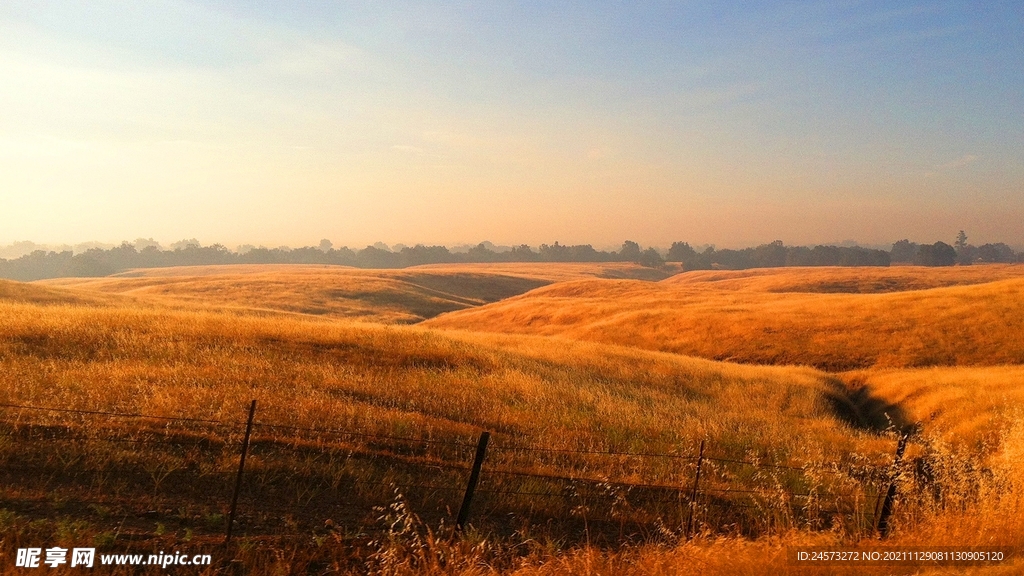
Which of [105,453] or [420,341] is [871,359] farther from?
[105,453]

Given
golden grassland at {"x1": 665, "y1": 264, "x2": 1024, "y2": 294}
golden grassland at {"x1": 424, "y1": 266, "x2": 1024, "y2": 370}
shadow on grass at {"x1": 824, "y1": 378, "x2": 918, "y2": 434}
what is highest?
golden grassland at {"x1": 665, "y1": 264, "x2": 1024, "y2": 294}

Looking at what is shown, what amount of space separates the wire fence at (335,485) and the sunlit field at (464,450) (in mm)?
41

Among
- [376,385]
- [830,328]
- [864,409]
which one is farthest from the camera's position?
[830,328]

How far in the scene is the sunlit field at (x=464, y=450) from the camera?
6.70 m

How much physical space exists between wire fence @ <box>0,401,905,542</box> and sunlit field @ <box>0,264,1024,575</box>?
1.6 inches

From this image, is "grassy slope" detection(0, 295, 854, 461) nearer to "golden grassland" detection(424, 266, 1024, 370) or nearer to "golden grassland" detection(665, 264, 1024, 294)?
"golden grassland" detection(424, 266, 1024, 370)

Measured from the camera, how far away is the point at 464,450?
10508 mm

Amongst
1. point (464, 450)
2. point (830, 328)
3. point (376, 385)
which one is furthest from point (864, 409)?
point (376, 385)

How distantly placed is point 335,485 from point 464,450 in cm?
279

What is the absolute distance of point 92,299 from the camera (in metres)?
37.5

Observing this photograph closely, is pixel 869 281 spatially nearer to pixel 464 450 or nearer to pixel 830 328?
pixel 830 328

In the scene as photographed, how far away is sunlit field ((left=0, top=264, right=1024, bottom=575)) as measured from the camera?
6.70 meters

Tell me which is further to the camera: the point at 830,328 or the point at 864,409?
the point at 830,328

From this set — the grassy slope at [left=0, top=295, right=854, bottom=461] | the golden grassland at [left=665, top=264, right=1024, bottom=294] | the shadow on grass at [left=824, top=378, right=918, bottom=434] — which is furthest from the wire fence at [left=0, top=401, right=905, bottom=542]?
the golden grassland at [left=665, top=264, right=1024, bottom=294]
